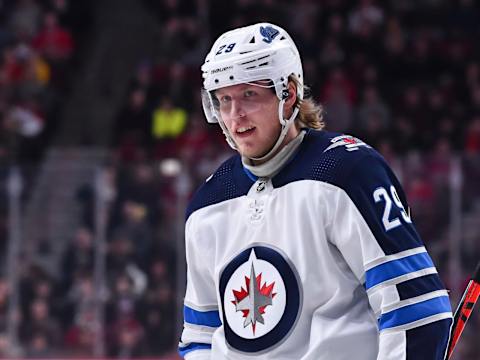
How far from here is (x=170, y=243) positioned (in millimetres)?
6488

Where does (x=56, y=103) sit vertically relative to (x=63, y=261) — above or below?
above

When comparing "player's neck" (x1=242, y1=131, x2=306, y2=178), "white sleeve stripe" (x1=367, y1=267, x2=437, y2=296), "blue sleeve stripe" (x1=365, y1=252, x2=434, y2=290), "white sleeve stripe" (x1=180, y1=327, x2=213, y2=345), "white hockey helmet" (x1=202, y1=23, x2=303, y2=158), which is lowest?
"white sleeve stripe" (x1=180, y1=327, x2=213, y2=345)

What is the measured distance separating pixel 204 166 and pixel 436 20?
3.76 metres

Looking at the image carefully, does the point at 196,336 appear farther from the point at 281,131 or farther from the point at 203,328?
the point at 281,131

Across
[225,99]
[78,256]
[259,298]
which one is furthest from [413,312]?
[78,256]

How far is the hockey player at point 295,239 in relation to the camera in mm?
2039

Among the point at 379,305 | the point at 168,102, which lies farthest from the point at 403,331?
the point at 168,102

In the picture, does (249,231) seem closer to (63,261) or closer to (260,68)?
(260,68)

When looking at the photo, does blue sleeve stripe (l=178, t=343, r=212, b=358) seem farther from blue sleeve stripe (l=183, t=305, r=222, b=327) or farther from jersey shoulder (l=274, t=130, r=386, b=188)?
jersey shoulder (l=274, t=130, r=386, b=188)

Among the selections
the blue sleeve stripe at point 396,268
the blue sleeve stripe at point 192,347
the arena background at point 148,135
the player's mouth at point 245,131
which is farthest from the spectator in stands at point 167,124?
the blue sleeve stripe at point 396,268

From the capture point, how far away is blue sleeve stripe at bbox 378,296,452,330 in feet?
6.61

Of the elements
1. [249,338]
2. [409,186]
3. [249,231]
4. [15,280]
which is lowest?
[15,280]

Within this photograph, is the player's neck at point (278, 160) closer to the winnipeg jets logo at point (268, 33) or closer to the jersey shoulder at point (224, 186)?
the jersey shoulder at point (224, 186)

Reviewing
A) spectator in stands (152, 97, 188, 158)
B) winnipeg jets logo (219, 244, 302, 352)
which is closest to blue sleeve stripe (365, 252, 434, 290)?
winnipeg jets logo (219, 244, 302, 352)
